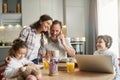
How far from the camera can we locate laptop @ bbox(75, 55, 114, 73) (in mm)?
1676

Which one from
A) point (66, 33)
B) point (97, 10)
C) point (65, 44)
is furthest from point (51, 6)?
point (65, 44)

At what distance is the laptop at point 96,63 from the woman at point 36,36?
2.12ft

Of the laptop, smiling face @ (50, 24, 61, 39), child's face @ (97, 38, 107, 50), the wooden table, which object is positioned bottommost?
the wooden table

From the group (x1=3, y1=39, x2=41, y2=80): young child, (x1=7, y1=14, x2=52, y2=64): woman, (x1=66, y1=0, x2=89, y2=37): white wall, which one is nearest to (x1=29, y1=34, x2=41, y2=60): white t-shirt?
(x1=7, y1=14, x2=52, y2=64): woman

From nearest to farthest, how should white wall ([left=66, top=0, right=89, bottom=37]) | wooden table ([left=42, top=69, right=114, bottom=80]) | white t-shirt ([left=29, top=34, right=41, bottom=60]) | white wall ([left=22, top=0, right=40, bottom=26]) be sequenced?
wooden table ([left=42, top=69, right=114, bottom=80])
white t-shirt ([left=29, top=34, right=41, bottom=60])
white wall ([left=66, top=0, right=89, bottom=37])
white wall ([left=22, top=0, right=40, bottom=26])

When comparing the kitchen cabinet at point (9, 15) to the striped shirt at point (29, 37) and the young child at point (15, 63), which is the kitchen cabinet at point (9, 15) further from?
the young child at point (15, 63)

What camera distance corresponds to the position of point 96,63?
175 cm

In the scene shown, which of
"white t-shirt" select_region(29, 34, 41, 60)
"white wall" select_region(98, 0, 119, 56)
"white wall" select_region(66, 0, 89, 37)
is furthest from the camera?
"white wall" select_region(66, 0, 89, 37)

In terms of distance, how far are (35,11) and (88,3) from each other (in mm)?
1166

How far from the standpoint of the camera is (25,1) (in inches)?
195

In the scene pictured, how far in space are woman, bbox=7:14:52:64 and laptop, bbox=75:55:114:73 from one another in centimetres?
65

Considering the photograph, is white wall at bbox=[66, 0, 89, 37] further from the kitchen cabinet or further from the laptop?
the laptop

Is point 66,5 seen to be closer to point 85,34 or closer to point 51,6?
point 51,6

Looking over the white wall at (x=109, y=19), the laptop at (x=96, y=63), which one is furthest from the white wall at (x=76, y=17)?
the laptop at (x=96, y=63)
